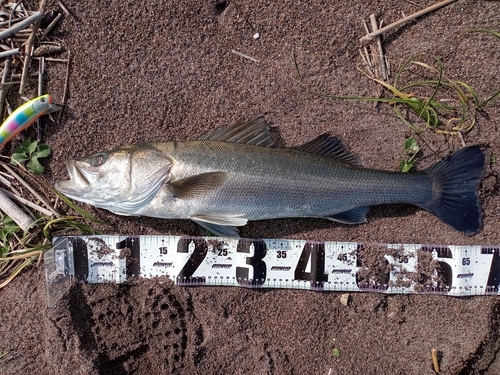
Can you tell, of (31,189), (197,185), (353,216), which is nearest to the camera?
(197,185)

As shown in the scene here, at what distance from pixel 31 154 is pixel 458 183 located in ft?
12.3

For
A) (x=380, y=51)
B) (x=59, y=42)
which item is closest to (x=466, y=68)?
(x=380, y=51)

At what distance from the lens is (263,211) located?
3.28 metres

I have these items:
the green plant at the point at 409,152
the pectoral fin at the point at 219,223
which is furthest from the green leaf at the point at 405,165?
the pectoral fin at the point at 219,223

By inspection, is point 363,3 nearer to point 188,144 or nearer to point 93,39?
point 188,144

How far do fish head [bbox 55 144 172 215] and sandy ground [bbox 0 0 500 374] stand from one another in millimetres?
400

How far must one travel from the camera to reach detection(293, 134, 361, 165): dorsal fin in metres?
3.43

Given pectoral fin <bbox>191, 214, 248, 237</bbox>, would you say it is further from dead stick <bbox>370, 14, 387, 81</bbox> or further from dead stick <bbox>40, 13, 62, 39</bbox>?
dead stick <bbox>40, 13, 62, 39</bbox>

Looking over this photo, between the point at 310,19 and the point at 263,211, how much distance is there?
71.7 inches

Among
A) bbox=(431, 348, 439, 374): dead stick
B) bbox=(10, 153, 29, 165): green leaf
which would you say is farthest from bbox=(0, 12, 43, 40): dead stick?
bbox=(431, 348, 439, 374): dead stick

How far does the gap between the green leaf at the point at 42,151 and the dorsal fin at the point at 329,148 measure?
7.29 ft

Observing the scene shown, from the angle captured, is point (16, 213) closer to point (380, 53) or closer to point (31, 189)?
point (31, 189)

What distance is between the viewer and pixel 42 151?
3.54 meters

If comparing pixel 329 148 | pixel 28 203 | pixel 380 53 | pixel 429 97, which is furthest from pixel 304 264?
pixel 28 203
